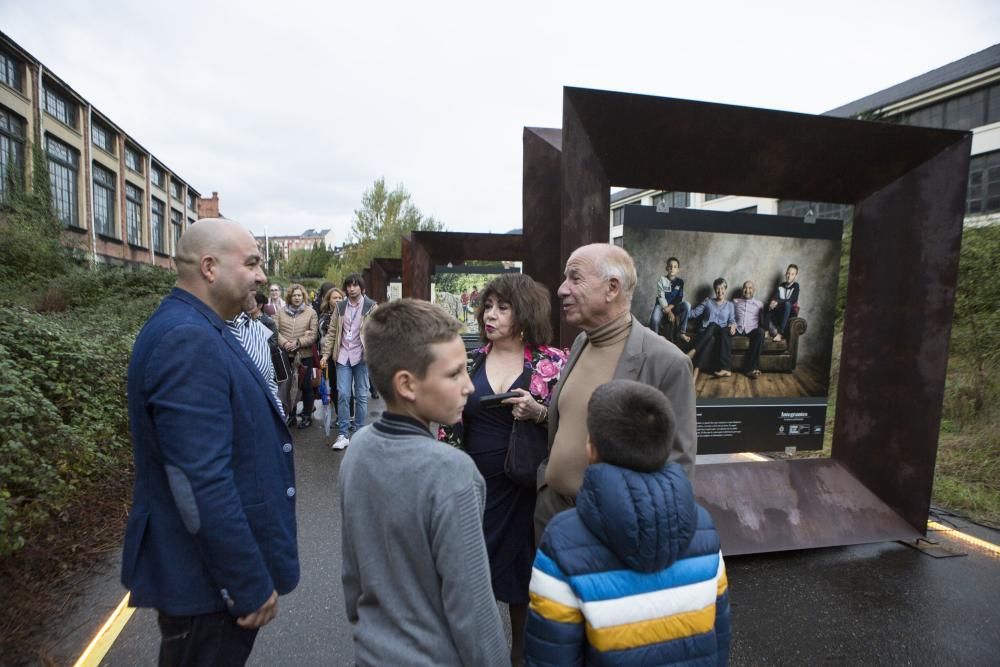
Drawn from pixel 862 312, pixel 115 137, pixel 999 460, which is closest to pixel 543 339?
pixel 862 312

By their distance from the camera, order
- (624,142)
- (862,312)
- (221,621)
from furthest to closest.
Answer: (862,312)
(624,142)
(221,621)

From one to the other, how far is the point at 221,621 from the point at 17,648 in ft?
6.73

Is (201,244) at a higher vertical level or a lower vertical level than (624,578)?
higher

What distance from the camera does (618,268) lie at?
227 centimetres

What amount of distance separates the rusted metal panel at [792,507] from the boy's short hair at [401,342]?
3.21 meters

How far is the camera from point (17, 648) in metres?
2.79

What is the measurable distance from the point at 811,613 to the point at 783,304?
208 cm

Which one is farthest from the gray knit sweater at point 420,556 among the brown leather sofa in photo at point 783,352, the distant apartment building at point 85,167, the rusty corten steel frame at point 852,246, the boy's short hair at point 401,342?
the distant apartment building at point 85,167

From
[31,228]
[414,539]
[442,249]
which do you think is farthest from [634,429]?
[31,228]

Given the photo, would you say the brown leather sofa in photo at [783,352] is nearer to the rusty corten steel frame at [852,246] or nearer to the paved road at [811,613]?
the rusty corten steel frame at [852,246]

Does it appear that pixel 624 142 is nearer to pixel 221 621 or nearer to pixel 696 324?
pixel 696 324

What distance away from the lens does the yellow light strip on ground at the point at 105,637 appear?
279 cm

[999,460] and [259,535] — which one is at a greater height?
[259,535]

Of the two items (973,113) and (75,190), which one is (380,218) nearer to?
(75,190)
